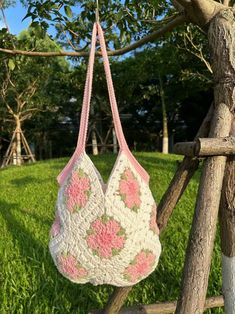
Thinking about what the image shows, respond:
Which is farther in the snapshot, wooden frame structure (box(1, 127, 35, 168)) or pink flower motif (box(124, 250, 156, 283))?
wooden frame structure (box(1, 127, 35, 168))

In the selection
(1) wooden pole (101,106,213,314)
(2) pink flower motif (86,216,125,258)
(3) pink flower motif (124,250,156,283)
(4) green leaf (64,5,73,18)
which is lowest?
(3) pink flower motif (124,250,156,283)

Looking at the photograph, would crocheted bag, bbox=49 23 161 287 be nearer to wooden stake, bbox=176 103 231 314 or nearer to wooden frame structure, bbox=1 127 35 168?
wooden stake, bbox=176 103 231 314

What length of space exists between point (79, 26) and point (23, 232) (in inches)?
107

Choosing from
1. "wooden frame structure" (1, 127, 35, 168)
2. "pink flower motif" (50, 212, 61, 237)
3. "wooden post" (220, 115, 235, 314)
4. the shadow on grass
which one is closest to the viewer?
"pink flower motif" (50, 212, 61, 237)

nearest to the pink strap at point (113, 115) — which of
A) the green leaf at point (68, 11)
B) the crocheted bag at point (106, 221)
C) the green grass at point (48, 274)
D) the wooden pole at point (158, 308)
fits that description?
the crocheted bag at point (106, 221)

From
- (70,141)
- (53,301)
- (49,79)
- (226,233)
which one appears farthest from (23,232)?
(70,141)

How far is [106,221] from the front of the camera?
1.54 m

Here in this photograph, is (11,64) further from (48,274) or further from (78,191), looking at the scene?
(48,274)

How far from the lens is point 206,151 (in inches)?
63.3

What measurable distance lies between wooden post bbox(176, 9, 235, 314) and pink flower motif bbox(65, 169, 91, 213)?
42 cm

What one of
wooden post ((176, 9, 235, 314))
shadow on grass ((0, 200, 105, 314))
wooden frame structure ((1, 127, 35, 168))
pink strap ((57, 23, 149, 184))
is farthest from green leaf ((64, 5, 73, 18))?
wooden frame structure ((1, 127, 35, 168))

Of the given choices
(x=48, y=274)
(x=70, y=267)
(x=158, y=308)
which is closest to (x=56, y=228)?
(x=70, y=267)

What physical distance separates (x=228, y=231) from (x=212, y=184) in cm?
33

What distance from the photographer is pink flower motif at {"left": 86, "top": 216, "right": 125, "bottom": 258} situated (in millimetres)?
1542
